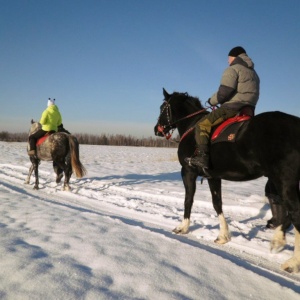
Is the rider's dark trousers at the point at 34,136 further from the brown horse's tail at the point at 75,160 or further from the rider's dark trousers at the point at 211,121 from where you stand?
the rider's dark trousers at the point at 211,121

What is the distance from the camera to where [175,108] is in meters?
5.41

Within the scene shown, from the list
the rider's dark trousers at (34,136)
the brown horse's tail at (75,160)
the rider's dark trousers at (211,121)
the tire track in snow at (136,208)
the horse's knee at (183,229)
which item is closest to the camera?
the tire track in snow at (136,208)

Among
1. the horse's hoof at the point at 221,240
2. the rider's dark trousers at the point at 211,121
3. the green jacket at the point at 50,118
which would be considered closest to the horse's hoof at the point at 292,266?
the horse's hoof at the point at 221,240

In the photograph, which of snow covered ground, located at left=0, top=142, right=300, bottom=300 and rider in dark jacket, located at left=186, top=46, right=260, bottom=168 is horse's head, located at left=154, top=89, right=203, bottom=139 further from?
snow covered ground, located at left=0, top=142, right=300, bottom=300

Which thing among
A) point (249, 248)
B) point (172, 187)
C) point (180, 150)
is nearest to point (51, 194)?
point (172, 187)

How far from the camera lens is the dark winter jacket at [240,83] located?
412cm

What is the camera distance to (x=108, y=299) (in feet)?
6.66

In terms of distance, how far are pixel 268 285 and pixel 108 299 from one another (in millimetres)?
1661

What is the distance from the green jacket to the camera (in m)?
9.54

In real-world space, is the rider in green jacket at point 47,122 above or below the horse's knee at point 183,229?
above

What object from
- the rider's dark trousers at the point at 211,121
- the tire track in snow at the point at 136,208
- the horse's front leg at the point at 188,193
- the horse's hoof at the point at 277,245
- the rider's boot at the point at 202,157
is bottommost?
the tire track in snow at the point at 136,208

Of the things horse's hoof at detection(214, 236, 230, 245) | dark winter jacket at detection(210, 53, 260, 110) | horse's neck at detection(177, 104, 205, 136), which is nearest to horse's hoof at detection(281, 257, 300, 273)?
horse's hoof at detection(214, 236, 230, 245)

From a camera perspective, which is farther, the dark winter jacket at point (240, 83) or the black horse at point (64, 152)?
the black horse at point (64, 152)

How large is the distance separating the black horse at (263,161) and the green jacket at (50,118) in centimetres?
648
